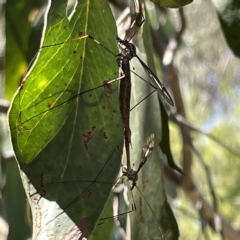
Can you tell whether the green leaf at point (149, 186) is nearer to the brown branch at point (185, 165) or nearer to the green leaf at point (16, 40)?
the green leaf at point (16, 40)

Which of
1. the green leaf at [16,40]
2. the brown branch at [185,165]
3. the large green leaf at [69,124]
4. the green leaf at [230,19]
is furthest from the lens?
the brown branch at [185,165]

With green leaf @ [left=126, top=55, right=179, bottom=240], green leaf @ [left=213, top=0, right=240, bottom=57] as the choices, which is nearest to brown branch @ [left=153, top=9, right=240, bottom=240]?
green leaf @ [left=126, top=55, right=179, bottom=240]

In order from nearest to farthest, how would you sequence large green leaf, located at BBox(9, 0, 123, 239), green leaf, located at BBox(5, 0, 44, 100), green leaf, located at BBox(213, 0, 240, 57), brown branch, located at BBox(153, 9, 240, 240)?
large green leaf, located at BBox(9, 0, 123, 239), green leaf, located at BBox(213, 0, 240, 57), green leaf, located at BBox(5, 0, 44, 100), brown branch, located at BBox(153, 9, 240, 240)

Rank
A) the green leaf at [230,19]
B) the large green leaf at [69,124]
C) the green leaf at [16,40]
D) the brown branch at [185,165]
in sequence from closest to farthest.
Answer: the large green leaf at [69,124] → the green leaf at [230,19] → the green leaf at [16,40] → the brown branch at [185,165]

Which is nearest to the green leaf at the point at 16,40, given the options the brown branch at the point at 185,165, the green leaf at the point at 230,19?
the green leaf at the point at 230,19

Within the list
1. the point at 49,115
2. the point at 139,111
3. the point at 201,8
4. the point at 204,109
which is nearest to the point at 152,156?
the point at 139,111

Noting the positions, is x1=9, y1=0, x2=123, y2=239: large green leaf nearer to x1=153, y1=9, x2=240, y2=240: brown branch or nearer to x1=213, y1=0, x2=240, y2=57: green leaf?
x1=213, y1=0, x2=240, y2=57: green leaf
